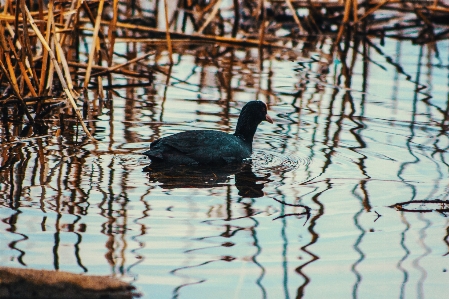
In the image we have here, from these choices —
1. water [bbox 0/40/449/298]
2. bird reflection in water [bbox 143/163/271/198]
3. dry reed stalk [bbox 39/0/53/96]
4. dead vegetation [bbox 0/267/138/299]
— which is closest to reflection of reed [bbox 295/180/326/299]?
water [bbox 0/40/449/298]

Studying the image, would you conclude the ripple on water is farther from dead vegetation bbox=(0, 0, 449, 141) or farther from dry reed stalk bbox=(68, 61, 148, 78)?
dry reed stalk bbox=(68, 61, 148, 78)

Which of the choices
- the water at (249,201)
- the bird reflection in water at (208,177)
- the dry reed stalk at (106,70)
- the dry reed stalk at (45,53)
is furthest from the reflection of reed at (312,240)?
the dry reed stalk at (106,70)

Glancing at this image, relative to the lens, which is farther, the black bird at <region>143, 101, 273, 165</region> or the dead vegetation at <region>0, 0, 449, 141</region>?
the dead vegetation at <region>0, 0, 449, 141</region>

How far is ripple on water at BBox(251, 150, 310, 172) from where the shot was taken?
5.73 m

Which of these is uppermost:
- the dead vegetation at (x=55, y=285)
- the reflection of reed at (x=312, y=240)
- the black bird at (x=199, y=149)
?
the black bird at (x=199, y=149)

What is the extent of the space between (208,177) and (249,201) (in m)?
0.70

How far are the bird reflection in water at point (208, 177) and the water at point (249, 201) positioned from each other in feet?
0.08

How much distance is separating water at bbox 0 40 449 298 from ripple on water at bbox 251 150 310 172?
0.02 meters

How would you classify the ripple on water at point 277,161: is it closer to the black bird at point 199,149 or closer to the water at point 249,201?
the water at point 249,201

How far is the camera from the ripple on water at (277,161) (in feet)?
18.8

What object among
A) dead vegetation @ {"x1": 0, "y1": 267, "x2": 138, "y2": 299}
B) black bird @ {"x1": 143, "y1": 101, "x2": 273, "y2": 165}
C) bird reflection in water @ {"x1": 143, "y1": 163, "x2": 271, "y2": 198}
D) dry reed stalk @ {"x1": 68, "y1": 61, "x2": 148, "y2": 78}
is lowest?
bird reflection in water @ {"x1": 143, "y1": 163, "x2": 271, "y2": 198}

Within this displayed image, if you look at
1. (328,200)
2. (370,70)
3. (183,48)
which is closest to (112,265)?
(328,200)

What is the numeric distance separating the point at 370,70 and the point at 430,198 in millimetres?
4997

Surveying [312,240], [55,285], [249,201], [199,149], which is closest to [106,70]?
[199,149]
